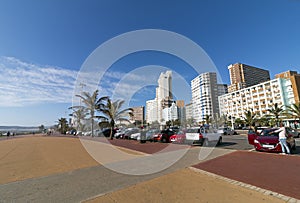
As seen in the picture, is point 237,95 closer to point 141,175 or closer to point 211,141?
point 211,141

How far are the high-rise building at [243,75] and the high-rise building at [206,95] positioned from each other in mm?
23198

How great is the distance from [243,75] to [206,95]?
4199cm

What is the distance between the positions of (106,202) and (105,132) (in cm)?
2609

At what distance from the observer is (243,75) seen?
12050 cm

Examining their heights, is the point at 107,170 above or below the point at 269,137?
below

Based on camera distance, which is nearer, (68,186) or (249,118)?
(68,186)

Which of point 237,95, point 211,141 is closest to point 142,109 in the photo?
point 237,95

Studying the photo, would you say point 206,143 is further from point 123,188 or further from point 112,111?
point 112,111

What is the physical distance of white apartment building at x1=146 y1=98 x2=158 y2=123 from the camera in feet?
241

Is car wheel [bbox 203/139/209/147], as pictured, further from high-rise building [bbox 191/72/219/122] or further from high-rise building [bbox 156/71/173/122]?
high-rise building [bbox 191/72/219/122]

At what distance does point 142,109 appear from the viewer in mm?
71688

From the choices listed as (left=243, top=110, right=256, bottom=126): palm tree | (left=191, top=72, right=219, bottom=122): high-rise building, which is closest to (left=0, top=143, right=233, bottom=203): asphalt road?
(left=243, top=110, right=256, bottom=126): palm tree

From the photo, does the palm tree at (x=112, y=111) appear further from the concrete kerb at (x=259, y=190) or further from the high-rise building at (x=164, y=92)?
the concrete kerb at (x=259, y=190)

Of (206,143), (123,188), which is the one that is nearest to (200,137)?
(206,143)
